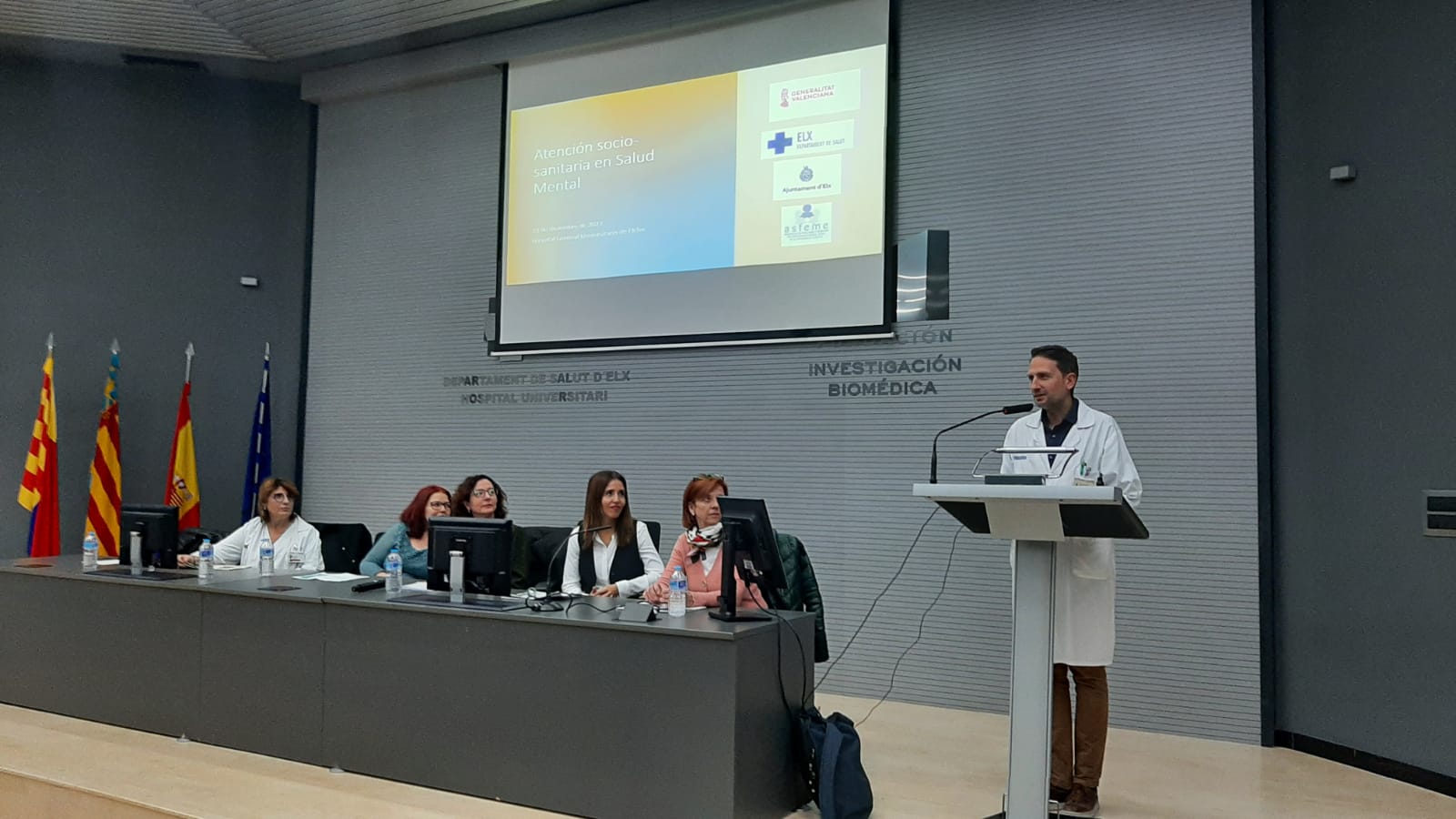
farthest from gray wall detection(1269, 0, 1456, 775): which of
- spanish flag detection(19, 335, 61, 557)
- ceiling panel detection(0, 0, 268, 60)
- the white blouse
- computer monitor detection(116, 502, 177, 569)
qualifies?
spanish flag detection(19, 335, 61, 557)

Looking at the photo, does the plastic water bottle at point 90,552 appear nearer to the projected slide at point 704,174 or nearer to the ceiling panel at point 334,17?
the projected slide at point 704,174

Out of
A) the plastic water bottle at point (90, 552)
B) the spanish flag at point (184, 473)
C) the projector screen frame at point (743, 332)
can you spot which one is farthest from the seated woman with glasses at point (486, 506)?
the spanish flag at point (184, 473)

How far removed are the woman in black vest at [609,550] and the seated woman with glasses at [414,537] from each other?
2.18 ft

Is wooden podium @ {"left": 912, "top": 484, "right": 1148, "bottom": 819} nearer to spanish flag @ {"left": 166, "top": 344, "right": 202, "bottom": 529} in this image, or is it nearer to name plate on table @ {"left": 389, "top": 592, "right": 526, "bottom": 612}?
name plate on table @ {"left": 389, "top": 592, "right": 526, "bottom": 612}

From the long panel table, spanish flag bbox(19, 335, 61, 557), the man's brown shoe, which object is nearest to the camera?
the long panel table

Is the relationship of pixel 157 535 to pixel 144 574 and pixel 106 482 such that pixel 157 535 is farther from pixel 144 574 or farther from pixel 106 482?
pixel 106 482

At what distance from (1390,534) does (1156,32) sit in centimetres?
243

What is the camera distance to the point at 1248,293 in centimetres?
460

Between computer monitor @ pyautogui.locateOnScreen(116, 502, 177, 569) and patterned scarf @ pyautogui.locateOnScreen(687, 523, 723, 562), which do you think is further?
computer monitor @ pyautogui.locateOnScreen(116, 502, 177, 569)

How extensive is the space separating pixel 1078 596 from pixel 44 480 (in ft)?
19.7


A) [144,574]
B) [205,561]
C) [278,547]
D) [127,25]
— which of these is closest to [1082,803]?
[205,561]

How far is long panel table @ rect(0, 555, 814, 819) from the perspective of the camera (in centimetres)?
313

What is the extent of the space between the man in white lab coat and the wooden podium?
47 centimetres

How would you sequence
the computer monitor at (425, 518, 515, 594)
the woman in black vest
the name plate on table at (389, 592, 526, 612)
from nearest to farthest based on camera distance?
1. the name plate on table at (389, 592, 526, 612)
2. the computer monitor at (425, 518, 515, 594)
3. the woman in black vest
